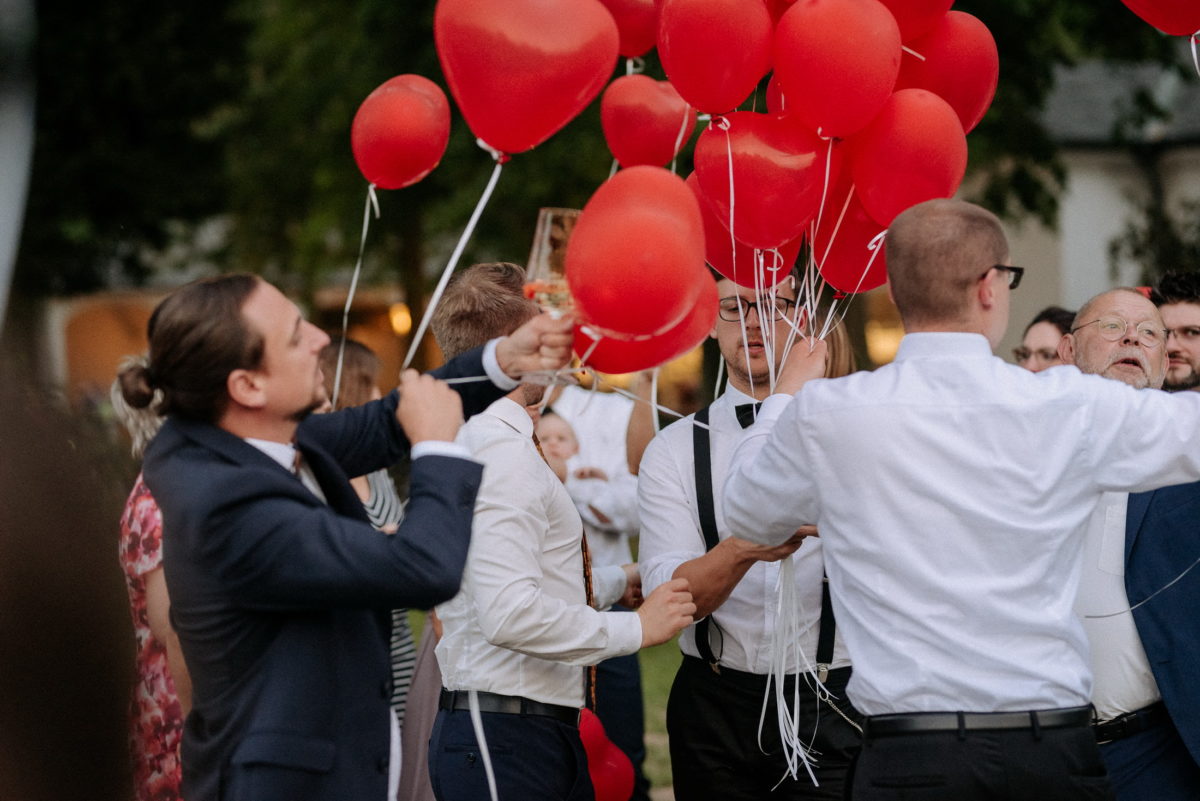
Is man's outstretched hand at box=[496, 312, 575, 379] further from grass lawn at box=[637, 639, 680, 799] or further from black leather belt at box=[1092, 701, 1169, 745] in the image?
grass lawn at box=[637, 639, 680, 799]

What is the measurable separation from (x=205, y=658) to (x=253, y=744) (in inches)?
6.9

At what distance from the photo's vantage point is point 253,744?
76.4 inches

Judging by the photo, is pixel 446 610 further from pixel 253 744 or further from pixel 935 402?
pixel 935 402

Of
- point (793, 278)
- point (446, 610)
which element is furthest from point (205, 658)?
point (793, 278)

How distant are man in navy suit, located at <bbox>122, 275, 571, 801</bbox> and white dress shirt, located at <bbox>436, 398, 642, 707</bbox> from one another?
36 cm

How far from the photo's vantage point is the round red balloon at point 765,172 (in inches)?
97.1

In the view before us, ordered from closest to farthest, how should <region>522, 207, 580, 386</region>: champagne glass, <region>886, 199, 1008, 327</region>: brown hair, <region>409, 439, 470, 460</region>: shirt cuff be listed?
<region>409, 439, 470, 460</region>: shirt cuff, <region>886, 199, 1008, 327</region>: brown hair, <region>522, 207, 580, 386</region>: champagne glass

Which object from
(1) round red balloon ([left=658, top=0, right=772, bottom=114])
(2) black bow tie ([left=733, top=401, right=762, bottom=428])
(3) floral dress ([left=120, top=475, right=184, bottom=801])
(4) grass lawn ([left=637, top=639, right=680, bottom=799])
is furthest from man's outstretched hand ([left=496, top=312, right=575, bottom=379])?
(4) grass lawn ([left=637, top=639, right=680, bottom=799])

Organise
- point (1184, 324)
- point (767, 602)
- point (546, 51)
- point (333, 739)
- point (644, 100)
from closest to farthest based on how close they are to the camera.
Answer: point (333, 739), point (546, 51), point (767, 602), point (644, 100), point (1184, 324)

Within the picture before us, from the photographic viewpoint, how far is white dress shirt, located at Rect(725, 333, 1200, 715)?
6.78 ft

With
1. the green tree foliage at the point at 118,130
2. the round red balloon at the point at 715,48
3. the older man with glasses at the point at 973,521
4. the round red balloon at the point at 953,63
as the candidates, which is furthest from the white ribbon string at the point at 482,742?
the green tree foliage at the point at 118,130

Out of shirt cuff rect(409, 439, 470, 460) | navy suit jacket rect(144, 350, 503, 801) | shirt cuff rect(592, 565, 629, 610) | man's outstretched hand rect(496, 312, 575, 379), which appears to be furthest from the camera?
shirt cuff rect(592, 565, 629, 610)

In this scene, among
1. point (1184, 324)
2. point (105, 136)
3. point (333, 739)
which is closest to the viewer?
point (333, 739)

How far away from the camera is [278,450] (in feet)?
6.77
